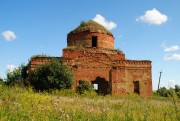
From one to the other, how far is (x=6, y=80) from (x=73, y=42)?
26.0 ft

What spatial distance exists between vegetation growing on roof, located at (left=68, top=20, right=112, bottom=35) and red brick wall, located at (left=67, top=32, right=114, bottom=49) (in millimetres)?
369

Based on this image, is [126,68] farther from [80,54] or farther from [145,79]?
[80,54]

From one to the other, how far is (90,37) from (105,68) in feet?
12.6

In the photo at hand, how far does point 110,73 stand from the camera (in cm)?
2619

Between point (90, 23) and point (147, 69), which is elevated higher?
point (90, 23)

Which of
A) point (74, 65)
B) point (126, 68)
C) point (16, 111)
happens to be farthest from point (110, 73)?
point (16, 111)

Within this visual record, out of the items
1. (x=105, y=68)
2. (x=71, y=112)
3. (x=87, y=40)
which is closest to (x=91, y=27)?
(x=87, y=40)

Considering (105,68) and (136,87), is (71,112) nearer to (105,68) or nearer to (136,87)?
(105,68)

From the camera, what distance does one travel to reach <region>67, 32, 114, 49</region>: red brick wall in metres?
28.2

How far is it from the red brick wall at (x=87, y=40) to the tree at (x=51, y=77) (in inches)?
230

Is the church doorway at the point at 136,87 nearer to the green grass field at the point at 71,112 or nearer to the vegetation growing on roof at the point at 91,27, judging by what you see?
the vegetation growing on roof at the point at 91,27

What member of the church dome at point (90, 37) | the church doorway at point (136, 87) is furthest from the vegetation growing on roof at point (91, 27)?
the church doorway at point (136, 87)

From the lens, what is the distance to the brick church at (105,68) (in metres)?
25.6

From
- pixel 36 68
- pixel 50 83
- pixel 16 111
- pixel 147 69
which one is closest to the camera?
pixel 16 111
